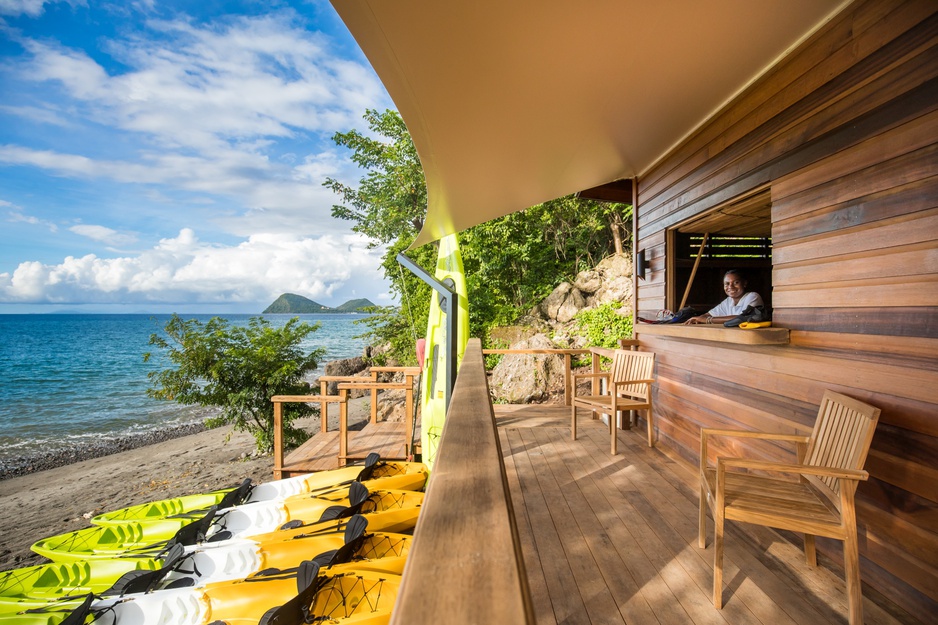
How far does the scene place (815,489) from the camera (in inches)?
74.2

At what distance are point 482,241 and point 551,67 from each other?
1027 cm

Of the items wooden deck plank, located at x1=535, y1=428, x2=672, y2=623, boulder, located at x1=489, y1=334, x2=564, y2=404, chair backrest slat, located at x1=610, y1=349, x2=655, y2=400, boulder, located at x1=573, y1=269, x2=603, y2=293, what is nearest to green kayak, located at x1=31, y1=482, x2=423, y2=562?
wooden deck plank, located at x1=535, y1=428, x2=672, y2=623

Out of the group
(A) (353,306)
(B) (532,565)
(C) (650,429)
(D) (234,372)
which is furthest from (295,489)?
(A) (353,306)

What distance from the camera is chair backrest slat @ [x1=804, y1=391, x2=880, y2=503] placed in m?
1.57

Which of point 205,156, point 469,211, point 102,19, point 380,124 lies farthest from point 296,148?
point 469,211

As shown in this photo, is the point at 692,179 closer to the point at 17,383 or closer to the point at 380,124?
the point at 380,124

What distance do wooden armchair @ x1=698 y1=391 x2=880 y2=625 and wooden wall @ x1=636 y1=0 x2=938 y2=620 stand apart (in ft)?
0.49

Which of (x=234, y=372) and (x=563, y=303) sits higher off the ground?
(x=563, y=303)

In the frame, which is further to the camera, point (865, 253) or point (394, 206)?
point (394, 206)

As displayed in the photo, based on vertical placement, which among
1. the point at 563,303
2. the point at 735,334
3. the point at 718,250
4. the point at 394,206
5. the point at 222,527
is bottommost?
the point at 222,527

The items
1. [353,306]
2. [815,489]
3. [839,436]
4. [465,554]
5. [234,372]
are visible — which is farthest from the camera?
[353,306]

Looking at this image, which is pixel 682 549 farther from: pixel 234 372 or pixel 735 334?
pixel 234 372

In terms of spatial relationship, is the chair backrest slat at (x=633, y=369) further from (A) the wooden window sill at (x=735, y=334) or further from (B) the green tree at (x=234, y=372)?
(B) the green tree at (x=234, y=372)

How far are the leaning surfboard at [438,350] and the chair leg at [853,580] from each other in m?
2.86
